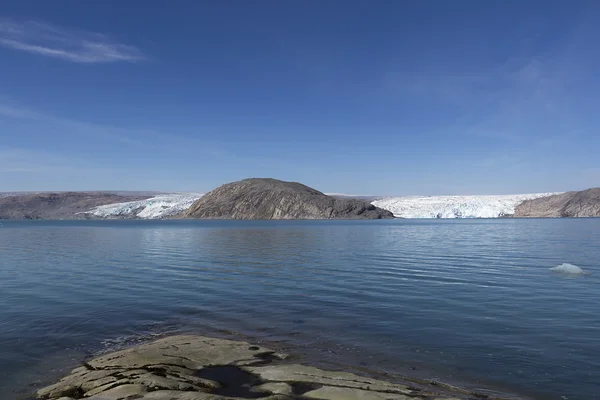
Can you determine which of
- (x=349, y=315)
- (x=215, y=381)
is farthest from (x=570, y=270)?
(x=215, y=381)

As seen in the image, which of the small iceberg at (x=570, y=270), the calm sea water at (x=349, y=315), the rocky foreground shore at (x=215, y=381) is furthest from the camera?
the small iceberg at (x=570, y=270)

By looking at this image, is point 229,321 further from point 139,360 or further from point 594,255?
point 594,255

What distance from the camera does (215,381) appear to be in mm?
9805

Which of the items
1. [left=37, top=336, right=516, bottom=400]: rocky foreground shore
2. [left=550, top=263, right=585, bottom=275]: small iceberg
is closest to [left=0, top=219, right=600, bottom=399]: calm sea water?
[left=550, top=263, right=585, bottom=275]: small iceberg

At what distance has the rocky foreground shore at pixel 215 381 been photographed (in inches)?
345

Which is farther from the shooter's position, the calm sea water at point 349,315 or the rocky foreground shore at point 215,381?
the calm sea water at point 349,315

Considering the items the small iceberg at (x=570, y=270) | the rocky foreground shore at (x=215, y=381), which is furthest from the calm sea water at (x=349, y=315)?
the rocky foreground shore at (x=215, y=381)

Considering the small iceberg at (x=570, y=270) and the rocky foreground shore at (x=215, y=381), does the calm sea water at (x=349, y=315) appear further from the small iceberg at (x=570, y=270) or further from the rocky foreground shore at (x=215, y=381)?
the rocky foreground shore at (x=215, y=381)

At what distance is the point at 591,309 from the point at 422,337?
28.9 ft

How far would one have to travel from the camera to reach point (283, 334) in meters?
14.2

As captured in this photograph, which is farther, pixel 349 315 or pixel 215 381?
pixel 349 315

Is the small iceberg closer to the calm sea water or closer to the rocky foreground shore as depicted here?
the calm sea water

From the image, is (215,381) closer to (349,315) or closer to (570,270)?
(349,315)

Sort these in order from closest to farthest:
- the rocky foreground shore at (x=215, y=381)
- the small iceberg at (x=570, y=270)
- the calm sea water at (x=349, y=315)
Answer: the rocky foreground shore at (x=215, y=381), the calm sea water at (x=349, y=315), the small iceberg at (x=570, y=270)
